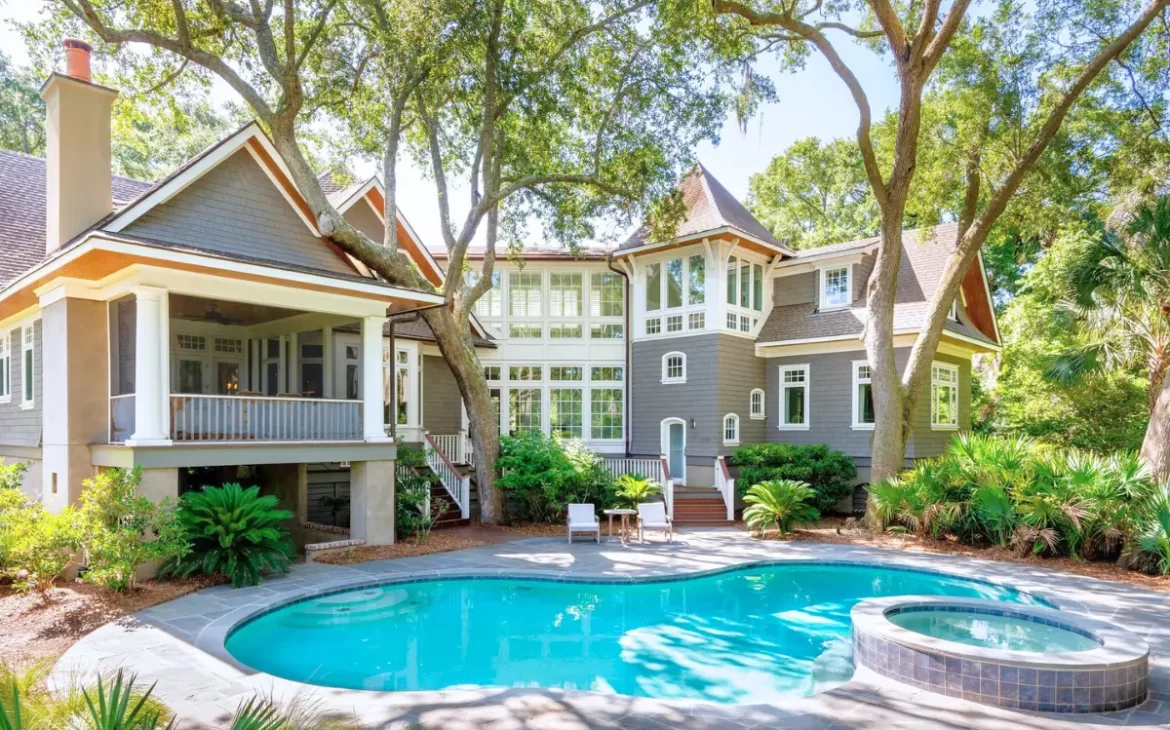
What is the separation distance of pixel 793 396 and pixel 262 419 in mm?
13198

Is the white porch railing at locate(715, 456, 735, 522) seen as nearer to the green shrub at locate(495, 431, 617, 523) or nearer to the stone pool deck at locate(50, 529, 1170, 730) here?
the green shrub at locate(495, 431, 617, 523)

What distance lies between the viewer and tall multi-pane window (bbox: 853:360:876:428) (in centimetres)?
1767

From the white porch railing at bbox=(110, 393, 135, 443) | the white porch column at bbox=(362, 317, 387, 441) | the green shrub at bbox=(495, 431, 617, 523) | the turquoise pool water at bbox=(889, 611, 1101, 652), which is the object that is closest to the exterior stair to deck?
the green shrub at bbox=(495, 431, 617, 523)

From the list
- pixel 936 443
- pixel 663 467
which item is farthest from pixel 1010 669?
pixel 936 443

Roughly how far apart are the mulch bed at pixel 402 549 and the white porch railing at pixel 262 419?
6.31ft

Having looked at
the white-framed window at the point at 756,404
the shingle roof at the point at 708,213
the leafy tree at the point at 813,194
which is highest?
the leafy tree at the point at 813,194

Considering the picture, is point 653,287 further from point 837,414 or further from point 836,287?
point 837,414

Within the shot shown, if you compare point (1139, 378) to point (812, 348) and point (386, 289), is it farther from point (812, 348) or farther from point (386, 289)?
point (386, 289)

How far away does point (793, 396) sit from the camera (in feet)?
62.7

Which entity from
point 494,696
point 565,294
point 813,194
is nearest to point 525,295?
point 565,294

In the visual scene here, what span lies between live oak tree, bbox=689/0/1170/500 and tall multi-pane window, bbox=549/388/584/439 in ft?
27.3

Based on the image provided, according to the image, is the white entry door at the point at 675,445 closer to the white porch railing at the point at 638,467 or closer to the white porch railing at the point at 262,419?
the white porch railing at the point at 638,467

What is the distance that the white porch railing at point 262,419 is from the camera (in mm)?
10609

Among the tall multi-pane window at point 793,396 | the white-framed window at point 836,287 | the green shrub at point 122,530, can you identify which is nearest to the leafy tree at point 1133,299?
the white-framed window at point 836,287
